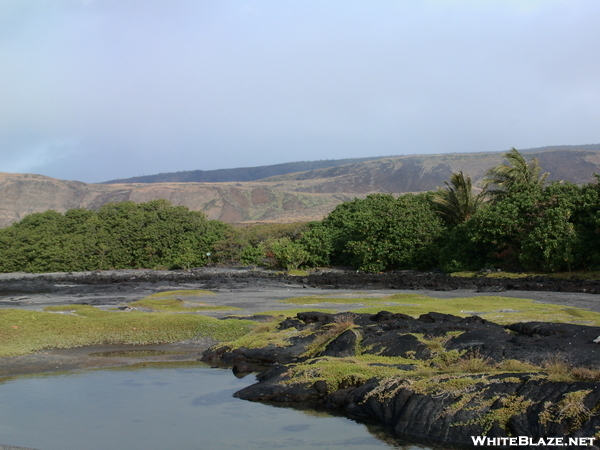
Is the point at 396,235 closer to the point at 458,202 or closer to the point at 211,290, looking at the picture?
the point at 458,202

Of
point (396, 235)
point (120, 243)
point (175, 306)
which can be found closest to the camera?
point (175, 306)

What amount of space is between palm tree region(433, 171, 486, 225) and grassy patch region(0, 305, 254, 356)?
3591 cm

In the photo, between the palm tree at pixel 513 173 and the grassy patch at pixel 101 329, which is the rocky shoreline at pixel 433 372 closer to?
the grassy patch at pixel 101 329

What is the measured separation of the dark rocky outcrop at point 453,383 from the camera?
932 cm

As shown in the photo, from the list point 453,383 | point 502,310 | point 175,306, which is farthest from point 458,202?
point 453,383

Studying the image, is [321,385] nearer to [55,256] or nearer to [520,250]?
[520,250]

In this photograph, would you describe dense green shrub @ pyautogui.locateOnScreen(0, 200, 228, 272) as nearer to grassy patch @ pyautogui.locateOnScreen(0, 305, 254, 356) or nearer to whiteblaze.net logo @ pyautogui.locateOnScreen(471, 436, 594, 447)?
grassy patch @ pyautogui.locateOnScreen(0, 305, 254, 356)

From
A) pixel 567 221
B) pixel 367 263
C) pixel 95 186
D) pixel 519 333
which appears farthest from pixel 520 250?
pixel 95 186

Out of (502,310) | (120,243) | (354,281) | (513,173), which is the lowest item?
(354,281)

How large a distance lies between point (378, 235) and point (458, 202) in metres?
7.75

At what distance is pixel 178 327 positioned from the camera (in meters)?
21.1

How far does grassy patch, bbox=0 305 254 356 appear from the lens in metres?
19.2

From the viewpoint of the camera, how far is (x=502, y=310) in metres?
23.8

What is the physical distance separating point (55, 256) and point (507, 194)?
47.3 m
